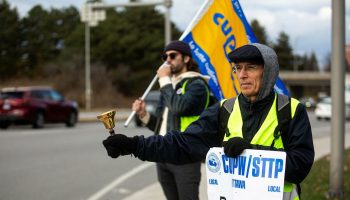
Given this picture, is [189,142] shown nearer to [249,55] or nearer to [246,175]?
[246,175]

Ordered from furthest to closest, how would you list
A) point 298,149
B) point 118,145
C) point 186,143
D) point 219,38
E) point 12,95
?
point 12,95 < point 219,38 < point 186,143 < point 118,145 < point 298,149

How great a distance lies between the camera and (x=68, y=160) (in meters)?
11.6

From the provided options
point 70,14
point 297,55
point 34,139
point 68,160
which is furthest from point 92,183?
point 297,55

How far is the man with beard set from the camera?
4172 millimetres

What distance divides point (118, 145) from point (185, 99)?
1.30m

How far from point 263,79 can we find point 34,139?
1407cm

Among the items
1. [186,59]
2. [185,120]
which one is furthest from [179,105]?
[186,59]

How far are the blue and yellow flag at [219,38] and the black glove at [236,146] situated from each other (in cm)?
233

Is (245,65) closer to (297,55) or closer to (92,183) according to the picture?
(92,183)

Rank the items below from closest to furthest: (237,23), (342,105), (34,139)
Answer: (237,23), (342,105), (34,139)

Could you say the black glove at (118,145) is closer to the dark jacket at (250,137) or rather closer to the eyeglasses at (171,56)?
the dark jacket at (250,137)

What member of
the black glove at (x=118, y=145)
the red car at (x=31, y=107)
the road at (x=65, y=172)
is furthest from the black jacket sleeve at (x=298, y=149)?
the red car at (x=31, y=107)

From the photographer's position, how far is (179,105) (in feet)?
13.6

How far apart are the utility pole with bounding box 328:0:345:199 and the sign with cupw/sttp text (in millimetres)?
4033
